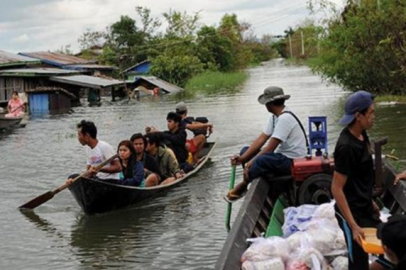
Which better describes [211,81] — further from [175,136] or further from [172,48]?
[175,136]

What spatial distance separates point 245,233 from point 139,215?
4769 millimetres

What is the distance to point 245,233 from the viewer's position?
557 centimetres

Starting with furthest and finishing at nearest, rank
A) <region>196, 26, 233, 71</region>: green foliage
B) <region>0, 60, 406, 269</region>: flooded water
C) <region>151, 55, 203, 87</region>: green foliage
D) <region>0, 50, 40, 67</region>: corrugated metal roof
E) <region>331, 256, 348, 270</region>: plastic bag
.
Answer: <region>196, 26, 233, 71</region>: green foliage
<region>151, 55, 203, 87</region>: green foliage
<region>0, 50, 40, 67</region>: corrugated metal roof
<region>0, 60, 406, 269</region>: flooded water
<region>331, 256, 348, 270</region>: plastic bag

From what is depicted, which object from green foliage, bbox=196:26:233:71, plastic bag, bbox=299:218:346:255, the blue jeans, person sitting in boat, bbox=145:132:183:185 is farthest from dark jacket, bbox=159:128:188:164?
green foliage, bbox=196:26:233:71

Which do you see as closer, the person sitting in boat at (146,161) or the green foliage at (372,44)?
the person sitting in boat at (146,161)

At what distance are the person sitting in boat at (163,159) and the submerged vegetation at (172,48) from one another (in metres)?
40.8

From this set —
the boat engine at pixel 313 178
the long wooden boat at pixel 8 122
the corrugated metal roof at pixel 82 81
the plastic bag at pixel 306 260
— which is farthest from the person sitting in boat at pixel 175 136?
the corrugated metal roof at pixel 82 81

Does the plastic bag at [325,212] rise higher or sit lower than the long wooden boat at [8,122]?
lower

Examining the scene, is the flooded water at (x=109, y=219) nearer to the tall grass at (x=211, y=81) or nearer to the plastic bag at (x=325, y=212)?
the plastic bag at (x=325, y=212)

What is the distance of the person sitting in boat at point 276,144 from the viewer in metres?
6.77

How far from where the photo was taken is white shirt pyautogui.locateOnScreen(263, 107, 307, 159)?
6.75m

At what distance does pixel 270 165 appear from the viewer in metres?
7.01

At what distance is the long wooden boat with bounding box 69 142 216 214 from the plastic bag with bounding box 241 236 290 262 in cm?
444

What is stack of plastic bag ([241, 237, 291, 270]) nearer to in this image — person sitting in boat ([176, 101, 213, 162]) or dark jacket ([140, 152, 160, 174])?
dark jacket ([140, 152, 160, 174])
